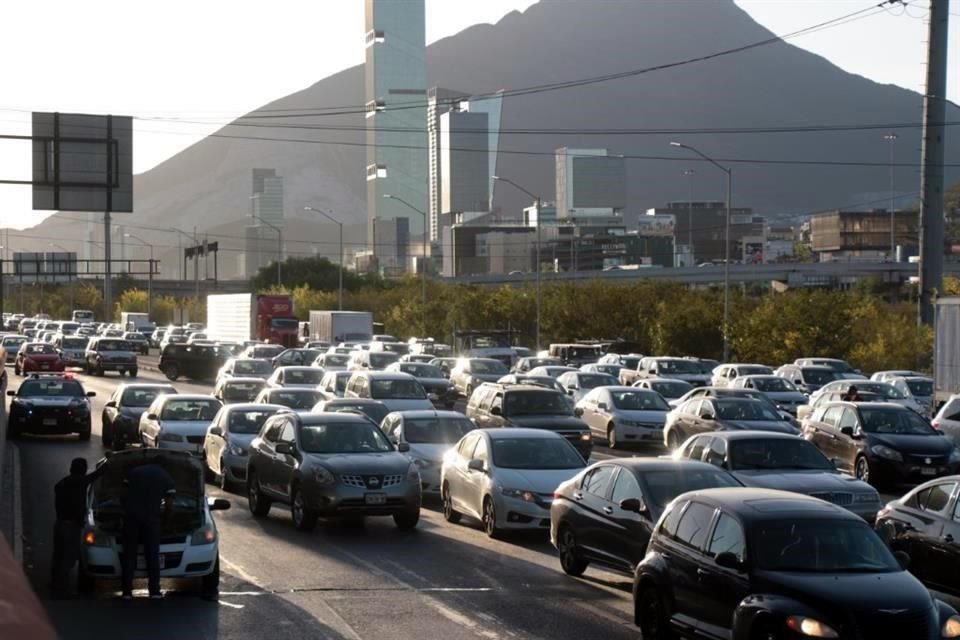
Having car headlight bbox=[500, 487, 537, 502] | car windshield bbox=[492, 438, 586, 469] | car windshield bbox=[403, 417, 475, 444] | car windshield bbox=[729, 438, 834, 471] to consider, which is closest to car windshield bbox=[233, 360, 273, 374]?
car windshield bbox=[403, 417, 475, 444]

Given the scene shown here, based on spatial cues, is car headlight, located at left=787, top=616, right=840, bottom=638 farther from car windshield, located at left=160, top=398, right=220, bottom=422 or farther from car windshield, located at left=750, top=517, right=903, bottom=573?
car windshield, located at left=160, top=398, right=220, bottom=422

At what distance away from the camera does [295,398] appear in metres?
32.9

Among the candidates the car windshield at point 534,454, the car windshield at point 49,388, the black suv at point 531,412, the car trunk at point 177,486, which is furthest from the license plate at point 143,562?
→ the car windshield at point 49,388

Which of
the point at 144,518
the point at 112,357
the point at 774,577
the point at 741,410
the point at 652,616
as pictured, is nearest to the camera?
the point at 774,577

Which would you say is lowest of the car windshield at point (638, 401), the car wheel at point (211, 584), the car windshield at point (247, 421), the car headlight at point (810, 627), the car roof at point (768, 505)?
the car wheel at point (211, 584)

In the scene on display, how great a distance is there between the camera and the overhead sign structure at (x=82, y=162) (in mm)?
35094

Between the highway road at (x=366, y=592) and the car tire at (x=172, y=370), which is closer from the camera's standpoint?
the highway road at (x=366, y=592)

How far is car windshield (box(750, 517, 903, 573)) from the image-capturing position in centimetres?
1112

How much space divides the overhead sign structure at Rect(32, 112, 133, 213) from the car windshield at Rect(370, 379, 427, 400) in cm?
746

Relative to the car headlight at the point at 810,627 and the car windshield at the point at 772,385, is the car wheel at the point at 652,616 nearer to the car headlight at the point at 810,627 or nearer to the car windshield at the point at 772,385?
the car headlight at the point at 810,627

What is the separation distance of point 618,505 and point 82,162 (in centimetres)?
2362

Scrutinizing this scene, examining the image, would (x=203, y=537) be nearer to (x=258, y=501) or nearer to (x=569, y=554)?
(x=569, y=554)

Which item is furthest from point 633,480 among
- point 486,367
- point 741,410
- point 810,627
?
point 486,367

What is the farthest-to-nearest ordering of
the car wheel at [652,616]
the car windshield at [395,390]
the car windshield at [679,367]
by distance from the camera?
the car windshield at [679,367], the car windshield at [395,390], the car wheel at [652,616]
